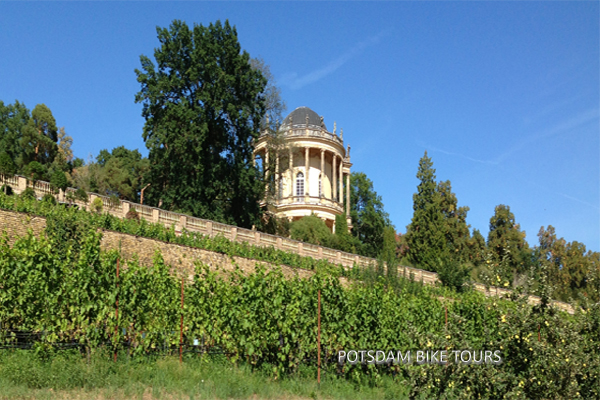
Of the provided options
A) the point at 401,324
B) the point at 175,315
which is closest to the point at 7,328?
the point at 175,315

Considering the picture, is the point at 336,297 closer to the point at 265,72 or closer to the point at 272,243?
the point at 272,243

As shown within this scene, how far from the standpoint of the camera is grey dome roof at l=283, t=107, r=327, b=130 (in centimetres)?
5297

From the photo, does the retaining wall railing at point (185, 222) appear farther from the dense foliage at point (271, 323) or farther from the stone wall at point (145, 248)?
the dense foliage at point (271, 323)

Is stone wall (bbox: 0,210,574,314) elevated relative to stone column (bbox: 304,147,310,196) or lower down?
lower down

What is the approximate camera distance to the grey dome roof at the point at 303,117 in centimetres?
5297

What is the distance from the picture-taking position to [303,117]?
5319 cm

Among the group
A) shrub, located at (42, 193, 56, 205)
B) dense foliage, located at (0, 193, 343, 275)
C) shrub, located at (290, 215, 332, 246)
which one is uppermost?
shrub, located at (290, 215, 332, 246)

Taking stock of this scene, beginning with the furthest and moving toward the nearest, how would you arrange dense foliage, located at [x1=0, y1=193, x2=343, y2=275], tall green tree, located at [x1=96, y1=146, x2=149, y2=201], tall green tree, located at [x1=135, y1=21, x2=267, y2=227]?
tall green tree, located at [x1=96, y1=146, x2=149, y2=201]
tall green tree, located at [x1=135, y1=21, x2=267, y2=227]
dense foliage, located at [x1=0, y1=193, x2=343, y2=275]

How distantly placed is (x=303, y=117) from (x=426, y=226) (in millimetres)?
17694

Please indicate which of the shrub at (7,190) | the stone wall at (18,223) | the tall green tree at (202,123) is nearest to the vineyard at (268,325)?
the stone wall at (18,223)

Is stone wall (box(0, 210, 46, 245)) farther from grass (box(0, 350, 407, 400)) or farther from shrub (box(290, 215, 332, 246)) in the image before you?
shrub (box(290, 215, 332, 246))

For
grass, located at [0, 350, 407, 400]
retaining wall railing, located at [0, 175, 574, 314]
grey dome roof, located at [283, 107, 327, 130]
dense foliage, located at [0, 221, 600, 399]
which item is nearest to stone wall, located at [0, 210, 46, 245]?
retaining wall railing, located at [0, 175, 574, 314]

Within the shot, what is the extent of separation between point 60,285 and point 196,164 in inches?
775

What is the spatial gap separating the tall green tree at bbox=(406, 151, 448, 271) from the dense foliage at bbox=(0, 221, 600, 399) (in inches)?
863
